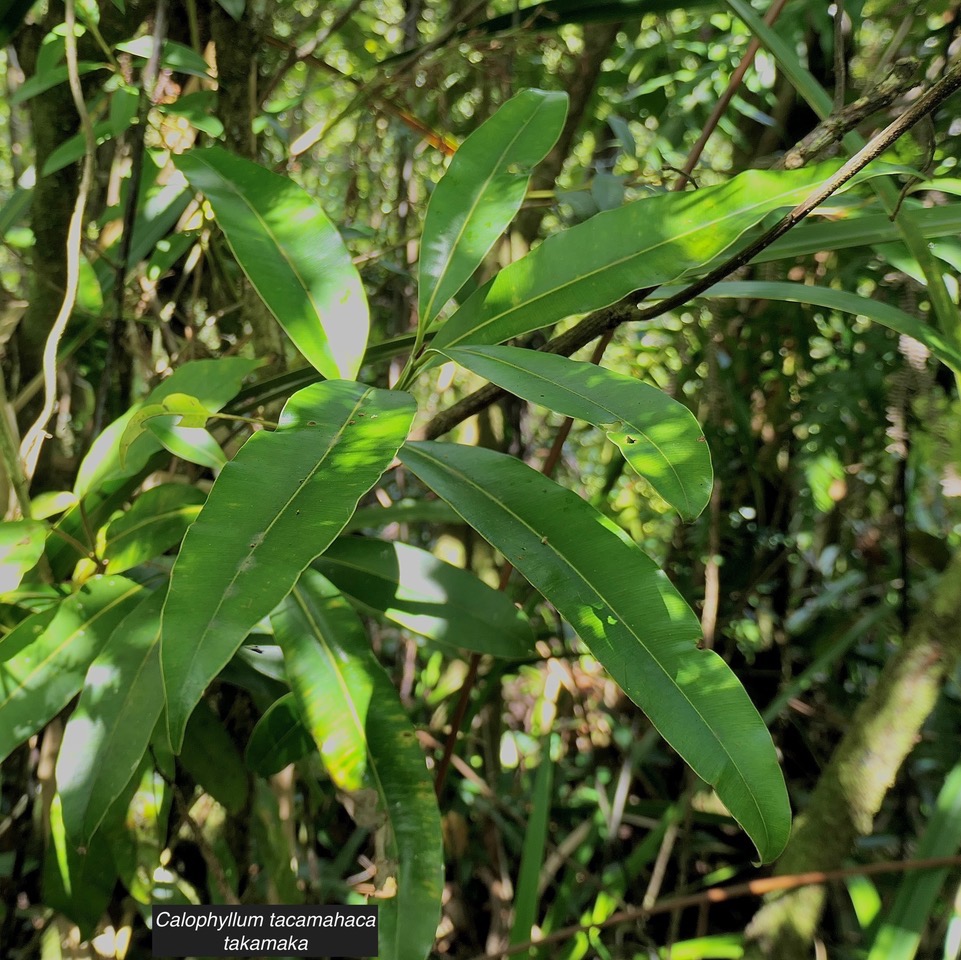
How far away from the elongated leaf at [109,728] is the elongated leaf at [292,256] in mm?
230

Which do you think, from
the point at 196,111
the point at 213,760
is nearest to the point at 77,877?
the point at 213,760

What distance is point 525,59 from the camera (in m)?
1.10

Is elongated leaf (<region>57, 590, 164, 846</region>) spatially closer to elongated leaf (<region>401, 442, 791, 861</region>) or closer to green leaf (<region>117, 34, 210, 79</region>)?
elongated leaf (<region>401, 442, 791, 861</region>)

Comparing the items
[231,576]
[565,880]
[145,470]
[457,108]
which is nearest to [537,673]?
[565,880]

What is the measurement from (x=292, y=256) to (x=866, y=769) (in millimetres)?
738

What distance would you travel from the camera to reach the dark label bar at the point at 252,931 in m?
0.55

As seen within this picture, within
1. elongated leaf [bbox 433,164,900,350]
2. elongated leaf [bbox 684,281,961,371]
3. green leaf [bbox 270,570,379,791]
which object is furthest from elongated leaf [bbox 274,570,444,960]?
elongated leaf [bbox 684,281,961,371]

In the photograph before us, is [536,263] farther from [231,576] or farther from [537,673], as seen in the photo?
[537,673]

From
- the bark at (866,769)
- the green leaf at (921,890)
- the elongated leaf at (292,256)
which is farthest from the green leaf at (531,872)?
the elongated leaf at (292,256)

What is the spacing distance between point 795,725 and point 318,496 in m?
1.17

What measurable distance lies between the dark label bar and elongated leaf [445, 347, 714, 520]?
0.40 meters

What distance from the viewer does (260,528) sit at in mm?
320

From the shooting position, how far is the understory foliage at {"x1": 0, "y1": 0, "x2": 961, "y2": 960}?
1.30 ft

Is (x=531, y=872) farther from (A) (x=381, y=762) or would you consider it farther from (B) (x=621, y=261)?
(B) (x=621, y=261)
